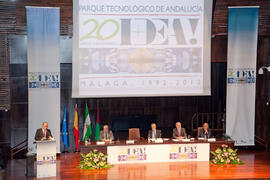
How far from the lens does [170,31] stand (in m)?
10.7

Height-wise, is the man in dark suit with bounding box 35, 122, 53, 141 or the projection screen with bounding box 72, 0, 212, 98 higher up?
the projection screen with bounding box 72, 0, 212, 98

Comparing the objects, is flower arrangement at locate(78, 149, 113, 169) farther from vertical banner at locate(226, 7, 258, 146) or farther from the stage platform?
vertical banner at locate(226, 7, 258, 146)

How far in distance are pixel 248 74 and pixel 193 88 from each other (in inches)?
67.0

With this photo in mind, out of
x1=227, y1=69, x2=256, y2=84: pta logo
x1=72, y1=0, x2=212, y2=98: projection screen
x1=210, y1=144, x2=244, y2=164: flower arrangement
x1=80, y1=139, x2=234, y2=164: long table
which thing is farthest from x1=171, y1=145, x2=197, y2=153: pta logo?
x1=227, y1=69, x2=256, y2=84: pta logo

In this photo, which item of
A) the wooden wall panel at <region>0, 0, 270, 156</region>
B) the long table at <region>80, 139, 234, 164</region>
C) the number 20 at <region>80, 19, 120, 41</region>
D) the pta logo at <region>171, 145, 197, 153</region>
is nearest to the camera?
the long table at <region>80, 139, 234, 164</region>

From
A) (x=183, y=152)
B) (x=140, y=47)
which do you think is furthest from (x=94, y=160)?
(x=140, y=47)

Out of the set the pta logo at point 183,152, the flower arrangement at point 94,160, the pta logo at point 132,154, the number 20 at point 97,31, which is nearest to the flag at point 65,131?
the flower arrangement at point 94,160

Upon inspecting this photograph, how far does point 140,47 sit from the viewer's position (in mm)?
10633

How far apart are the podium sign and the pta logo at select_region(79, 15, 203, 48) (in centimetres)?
312

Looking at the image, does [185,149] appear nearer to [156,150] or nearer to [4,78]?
[156,150]

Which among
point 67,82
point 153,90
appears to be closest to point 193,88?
point 153,90

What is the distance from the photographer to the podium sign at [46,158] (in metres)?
8.69

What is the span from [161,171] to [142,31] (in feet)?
13.0

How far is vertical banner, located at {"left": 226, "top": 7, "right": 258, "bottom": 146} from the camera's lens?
1095 centimetres
